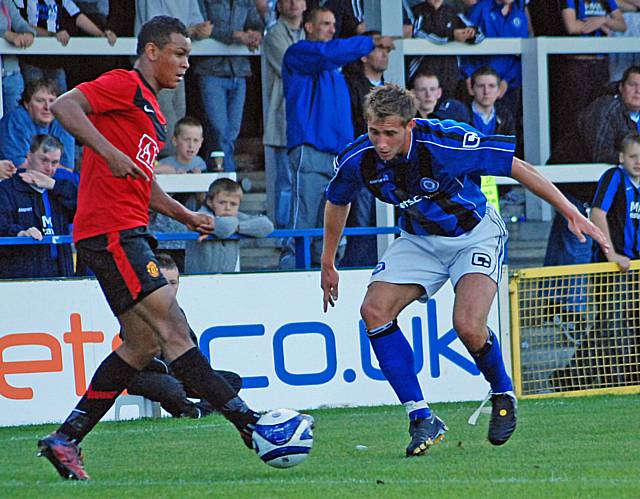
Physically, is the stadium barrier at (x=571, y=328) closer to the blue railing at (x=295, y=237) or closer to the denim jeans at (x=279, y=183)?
the blue railing at (x=295, y=237)

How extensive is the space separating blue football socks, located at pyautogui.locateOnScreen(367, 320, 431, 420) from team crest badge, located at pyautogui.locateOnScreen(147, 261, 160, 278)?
1.63 metres

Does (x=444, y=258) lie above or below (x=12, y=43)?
below

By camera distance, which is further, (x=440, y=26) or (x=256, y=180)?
(x=256, y=180)

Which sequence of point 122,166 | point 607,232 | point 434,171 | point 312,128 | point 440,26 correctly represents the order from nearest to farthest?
1. point 122,166
2. point 434,171
3. point 607,232
4. point 312,128
5. point 440,26

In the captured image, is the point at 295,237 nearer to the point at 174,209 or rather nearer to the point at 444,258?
the point at 444,258

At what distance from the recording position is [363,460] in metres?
7.64

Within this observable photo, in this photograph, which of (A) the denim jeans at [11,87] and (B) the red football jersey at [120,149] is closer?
(B) the red football jersey at [120,149]

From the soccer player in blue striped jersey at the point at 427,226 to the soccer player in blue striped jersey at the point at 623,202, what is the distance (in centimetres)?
399

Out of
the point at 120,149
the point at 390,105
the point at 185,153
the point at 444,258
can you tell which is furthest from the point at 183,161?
the point at 120,149

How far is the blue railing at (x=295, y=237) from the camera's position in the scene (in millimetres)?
10953

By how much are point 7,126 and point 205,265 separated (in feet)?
6.85

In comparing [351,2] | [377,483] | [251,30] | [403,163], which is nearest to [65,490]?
[377,483]

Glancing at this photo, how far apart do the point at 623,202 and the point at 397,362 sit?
16.1ft

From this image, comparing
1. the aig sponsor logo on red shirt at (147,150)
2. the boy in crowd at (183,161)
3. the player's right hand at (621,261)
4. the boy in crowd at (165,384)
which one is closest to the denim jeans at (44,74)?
the boy in crowd at (183,161)
